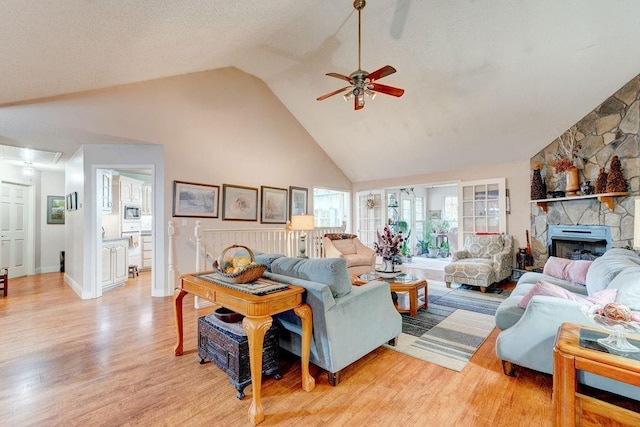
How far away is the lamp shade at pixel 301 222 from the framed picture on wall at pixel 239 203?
80 centimetres

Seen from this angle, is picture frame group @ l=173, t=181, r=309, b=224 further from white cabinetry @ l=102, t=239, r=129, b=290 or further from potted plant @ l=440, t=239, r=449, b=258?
potted plant @ l=440, t=239, r=449, b=258

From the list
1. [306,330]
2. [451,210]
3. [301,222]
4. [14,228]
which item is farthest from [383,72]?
[451,210]

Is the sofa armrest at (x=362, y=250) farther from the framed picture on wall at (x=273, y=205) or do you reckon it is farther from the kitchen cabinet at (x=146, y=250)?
the kitchen cabinet at (x=146, y=250)

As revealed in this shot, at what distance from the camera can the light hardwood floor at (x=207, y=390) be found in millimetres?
1720

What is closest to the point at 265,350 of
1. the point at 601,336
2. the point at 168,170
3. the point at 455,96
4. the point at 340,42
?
the point at 601,336

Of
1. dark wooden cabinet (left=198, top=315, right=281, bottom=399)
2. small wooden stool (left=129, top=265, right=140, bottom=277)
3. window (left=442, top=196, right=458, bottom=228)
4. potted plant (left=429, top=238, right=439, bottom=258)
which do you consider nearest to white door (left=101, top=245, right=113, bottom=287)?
small wooden stool (left=129, top=265, right=140, bottom=277)

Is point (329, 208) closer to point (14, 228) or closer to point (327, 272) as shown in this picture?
point (327, 272)

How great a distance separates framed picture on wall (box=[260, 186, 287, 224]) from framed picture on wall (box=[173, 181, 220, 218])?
0.98 m

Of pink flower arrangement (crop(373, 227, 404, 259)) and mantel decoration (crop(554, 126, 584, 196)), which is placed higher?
mantel decoration (crop(554, 126, 584, 196))

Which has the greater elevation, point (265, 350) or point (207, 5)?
point (207, 5)

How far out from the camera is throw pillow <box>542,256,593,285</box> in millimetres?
3190

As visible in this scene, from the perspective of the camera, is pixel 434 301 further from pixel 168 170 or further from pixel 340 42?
pixel 168 170

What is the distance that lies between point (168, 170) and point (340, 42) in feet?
10.9

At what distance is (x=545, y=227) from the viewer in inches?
200
